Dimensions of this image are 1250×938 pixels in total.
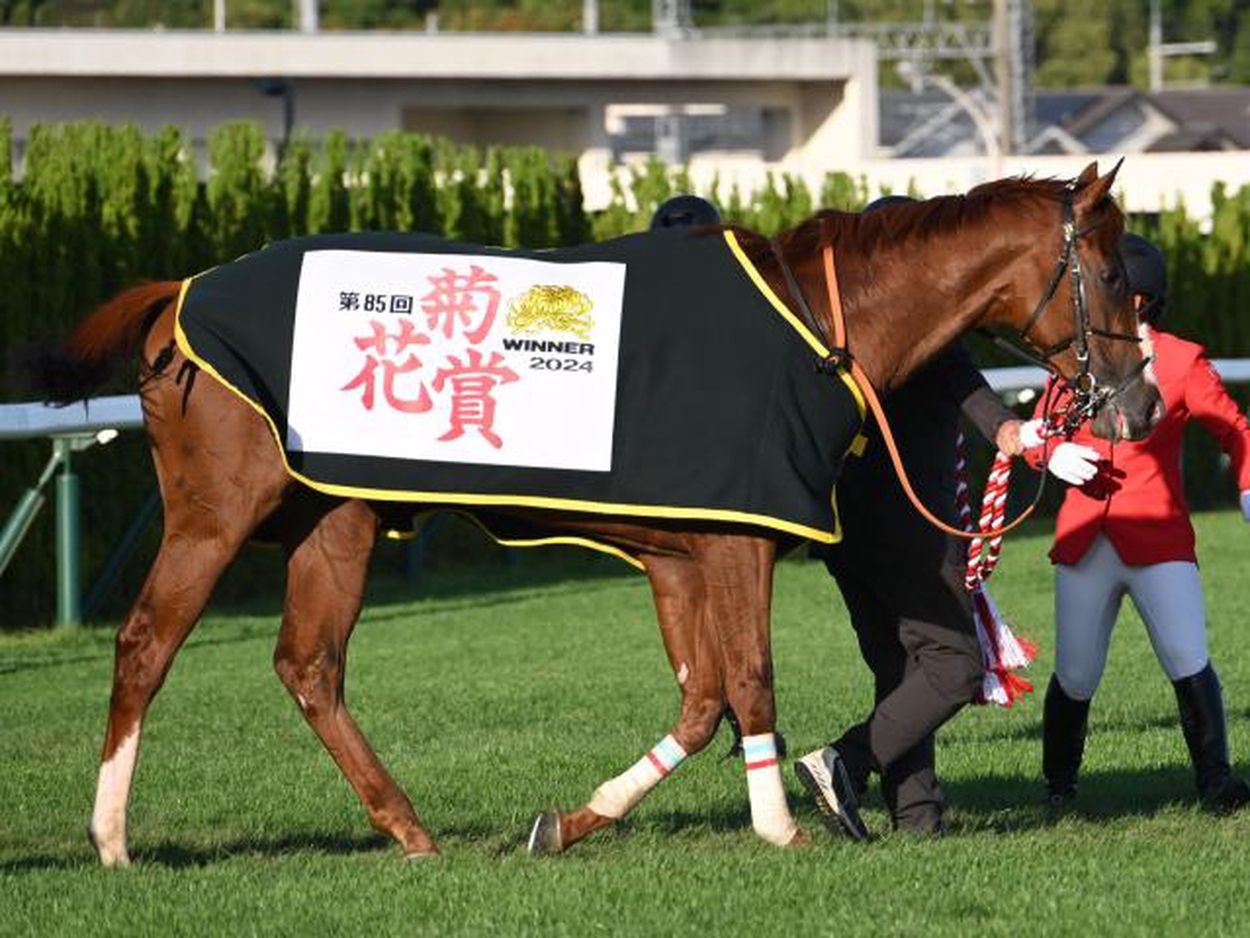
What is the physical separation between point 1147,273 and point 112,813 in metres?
3.40

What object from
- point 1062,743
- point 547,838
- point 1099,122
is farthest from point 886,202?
point 1099,122

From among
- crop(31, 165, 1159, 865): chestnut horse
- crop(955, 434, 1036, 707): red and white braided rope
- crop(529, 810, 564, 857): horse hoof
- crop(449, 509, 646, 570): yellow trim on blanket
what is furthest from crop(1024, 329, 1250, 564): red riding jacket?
crop(529, 810, 564, 857): horse hoof

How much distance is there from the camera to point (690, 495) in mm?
7270

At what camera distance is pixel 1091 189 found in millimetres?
7461

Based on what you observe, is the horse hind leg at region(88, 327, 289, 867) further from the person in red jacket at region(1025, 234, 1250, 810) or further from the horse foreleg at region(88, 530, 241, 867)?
the person in red jacket at region(1025, 234, 1250, 810)

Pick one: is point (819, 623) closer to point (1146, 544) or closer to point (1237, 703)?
point (1237, 703)

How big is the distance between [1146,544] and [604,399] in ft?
6.91

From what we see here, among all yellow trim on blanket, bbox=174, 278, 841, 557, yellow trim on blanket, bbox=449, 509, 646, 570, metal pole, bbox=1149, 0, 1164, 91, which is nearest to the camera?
yellow trim on blanket, bbox=174, 278, 841, 557

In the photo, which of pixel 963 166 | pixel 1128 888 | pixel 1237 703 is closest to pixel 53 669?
pixel 1237 703

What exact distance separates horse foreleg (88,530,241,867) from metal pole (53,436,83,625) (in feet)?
21.0

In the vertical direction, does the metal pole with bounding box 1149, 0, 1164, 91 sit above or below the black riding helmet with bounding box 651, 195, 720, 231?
below

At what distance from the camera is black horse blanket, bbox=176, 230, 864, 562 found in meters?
7.30

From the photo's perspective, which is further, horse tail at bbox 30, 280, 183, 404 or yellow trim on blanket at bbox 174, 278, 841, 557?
horse tail at bbox 30, 280, 183, 404

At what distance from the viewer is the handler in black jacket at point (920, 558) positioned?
7.84 m
